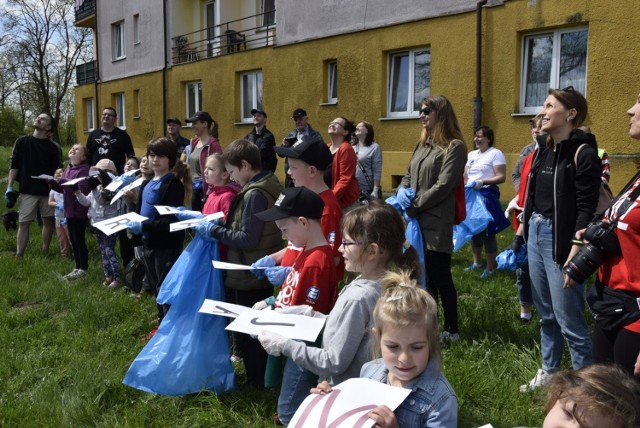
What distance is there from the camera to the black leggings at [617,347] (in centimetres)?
262

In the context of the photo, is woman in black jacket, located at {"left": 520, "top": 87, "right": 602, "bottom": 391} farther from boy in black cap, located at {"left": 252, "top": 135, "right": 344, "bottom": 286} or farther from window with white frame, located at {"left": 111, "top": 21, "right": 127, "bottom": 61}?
window with white frame, located at {"left": 111, "top": 21, "right": 127, "bottom": 61}

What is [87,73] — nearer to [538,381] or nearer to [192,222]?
[192,222]

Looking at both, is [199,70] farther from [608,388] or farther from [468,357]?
[608,388]

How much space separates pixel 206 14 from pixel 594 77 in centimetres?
1518

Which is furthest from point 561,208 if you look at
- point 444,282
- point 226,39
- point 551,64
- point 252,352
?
point 226,39

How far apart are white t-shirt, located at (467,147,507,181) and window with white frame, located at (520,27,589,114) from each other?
4.23 meters

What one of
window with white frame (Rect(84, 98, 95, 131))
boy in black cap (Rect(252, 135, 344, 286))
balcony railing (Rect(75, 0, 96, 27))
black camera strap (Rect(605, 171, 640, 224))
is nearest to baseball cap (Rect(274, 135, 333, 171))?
boy in black cap (Rect(252, 135, 344, 286))

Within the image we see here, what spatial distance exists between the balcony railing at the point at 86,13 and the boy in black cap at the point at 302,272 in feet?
91.4

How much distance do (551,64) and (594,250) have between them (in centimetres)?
935

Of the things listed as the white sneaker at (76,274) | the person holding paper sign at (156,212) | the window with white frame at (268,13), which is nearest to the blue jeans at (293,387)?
the person holding paper sign at (156,212)

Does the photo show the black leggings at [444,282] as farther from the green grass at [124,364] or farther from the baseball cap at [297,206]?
the baseball cap at [297,206]

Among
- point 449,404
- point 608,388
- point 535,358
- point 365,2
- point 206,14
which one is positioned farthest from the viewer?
point 206,14

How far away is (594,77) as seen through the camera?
1048 cm

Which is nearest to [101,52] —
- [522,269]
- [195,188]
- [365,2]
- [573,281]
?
[365,2]
